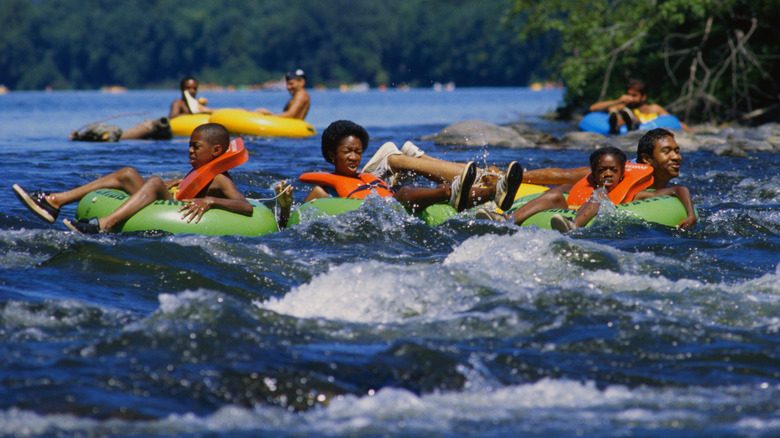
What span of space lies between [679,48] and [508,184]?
14.7 meters

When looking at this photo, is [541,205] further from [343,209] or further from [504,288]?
[504,288]

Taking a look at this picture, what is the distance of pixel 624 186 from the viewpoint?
24.5 feet

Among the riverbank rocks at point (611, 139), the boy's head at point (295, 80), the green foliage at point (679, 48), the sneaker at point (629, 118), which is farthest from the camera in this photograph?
the green foliage at point (679, 48)

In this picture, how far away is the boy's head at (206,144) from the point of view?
7.04 metres

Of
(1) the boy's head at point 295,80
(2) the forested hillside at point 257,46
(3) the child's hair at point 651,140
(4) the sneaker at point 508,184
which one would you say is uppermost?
(2) the forested hillside at point 257,46

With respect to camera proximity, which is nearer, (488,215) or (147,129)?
(488,215)

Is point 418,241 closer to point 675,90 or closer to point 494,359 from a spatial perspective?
point 494,359

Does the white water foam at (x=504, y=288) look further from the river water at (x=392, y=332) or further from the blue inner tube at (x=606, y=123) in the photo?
the blue inner tube at (x=606, y=123)

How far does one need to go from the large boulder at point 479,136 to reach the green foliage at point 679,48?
149 inches

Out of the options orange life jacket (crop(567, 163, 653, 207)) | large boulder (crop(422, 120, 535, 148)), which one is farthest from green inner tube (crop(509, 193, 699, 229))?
large boulder (crop(422, 120, 535, 148))

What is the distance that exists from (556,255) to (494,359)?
1985 mm

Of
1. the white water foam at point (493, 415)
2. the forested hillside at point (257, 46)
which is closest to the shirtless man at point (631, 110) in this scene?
the white water foam at point (493, 415)

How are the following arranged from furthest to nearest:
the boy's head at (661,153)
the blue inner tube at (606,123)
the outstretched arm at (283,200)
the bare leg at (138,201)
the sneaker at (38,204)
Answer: the blue inner tube at (606,123) → the boy's head at (661,153) → the outstretched arm at (283,200) → the bare leg at (138,201) → the sneaker at (38,204)

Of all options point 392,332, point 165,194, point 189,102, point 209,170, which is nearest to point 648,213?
point 392,332
